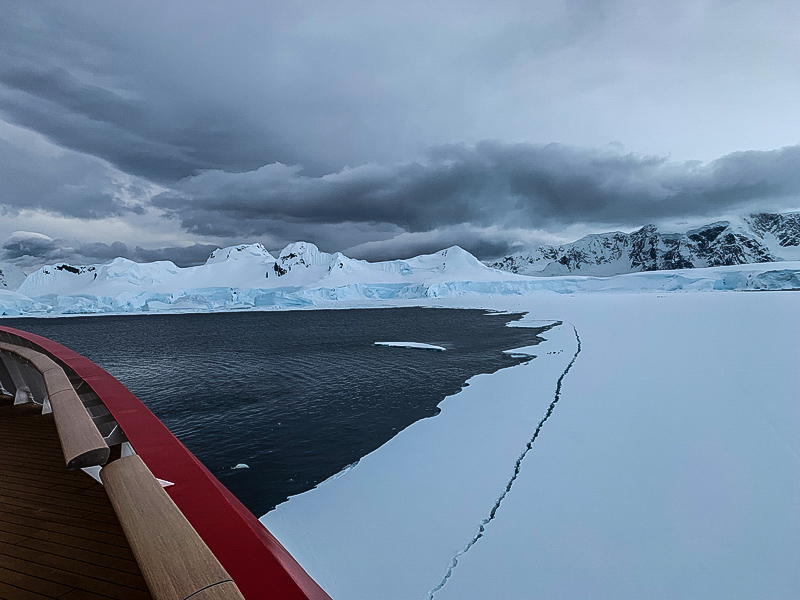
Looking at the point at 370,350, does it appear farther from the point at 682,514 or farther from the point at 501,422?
the point at 682,514

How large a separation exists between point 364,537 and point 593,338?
65.2 feet

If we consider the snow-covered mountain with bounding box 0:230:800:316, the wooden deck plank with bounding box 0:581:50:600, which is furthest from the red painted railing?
the snow-covered mountain with bounding box 0:230:800:316

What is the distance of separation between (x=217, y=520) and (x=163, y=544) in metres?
0.66

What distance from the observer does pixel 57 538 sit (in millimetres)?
2771

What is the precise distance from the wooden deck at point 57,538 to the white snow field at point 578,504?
2.21m

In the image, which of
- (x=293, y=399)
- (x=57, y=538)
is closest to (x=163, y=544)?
(x=57, y=538)

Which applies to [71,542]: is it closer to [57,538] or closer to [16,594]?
[57,538]

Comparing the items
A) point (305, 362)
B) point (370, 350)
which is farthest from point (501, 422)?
point (370, 350)

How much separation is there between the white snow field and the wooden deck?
2210mm

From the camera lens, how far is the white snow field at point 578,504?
12.6ft

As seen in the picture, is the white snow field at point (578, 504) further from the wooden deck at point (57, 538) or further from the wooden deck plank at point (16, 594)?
the wooden deck plank at point (16, 594)

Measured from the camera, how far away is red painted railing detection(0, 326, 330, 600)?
1.70 m

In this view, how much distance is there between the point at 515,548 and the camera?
4301mm

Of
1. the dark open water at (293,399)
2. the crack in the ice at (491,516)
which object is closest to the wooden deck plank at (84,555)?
the crack in the ice at (491,516)
